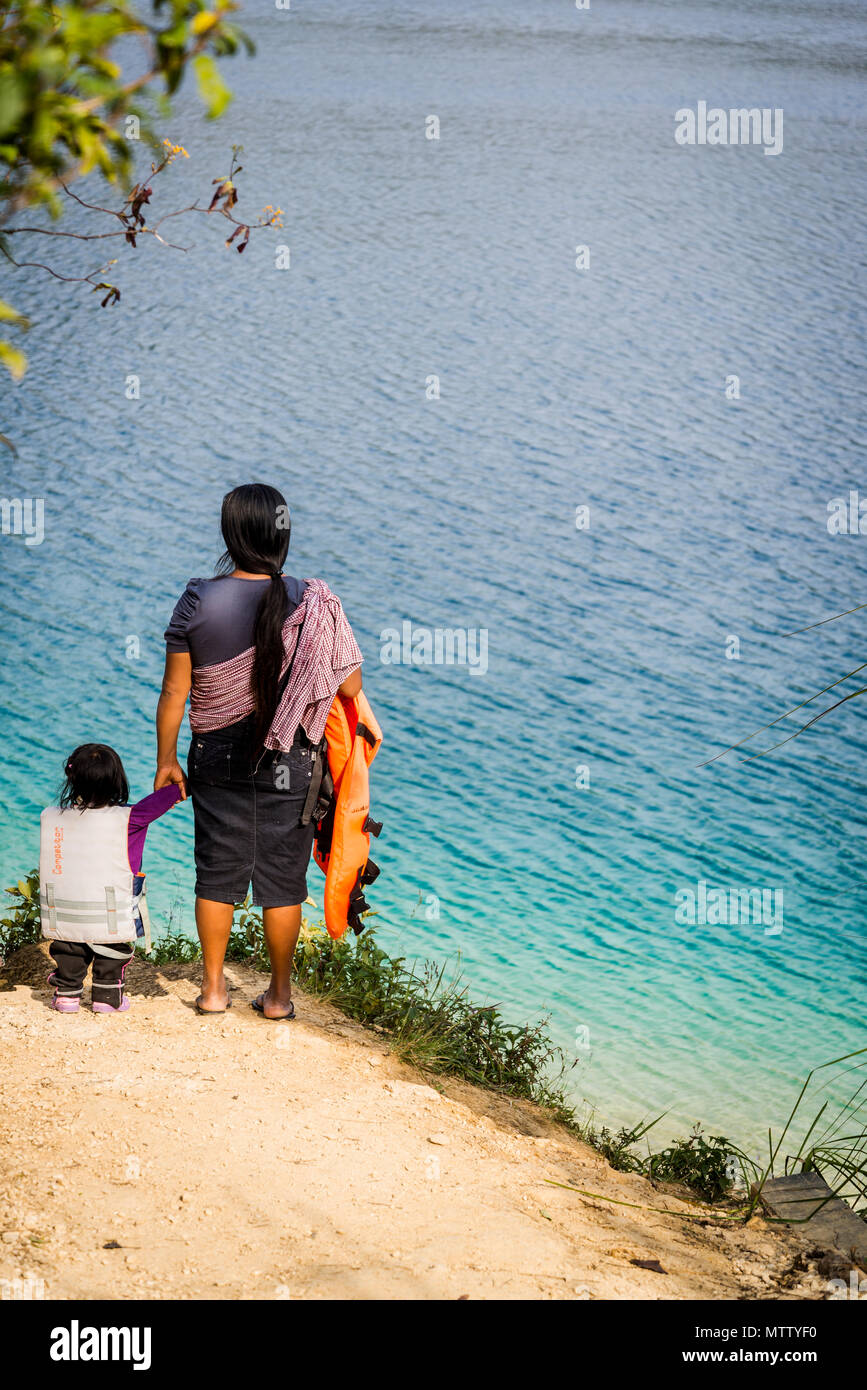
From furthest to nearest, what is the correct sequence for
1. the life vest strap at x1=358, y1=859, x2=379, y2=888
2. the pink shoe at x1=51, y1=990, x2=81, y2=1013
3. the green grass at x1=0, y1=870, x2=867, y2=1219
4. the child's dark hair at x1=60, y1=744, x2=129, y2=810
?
the green grass at x1=0, y1=870, x2=867, y2=1219 → the life vest strap at x1=358, y1=859, x2=379, y2=888 → the pink shoe at x1=51, y1=990, x2=81, y2=1013 → the child's dark hair at x1=60, y1=744, x2=129, y2=810

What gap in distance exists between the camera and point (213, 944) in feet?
11.6

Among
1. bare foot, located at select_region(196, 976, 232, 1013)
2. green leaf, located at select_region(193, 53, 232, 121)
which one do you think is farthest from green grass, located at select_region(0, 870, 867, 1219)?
green leaf, located at select_region(193, 53, 232, 121)

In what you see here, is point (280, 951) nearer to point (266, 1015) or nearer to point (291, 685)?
point (266, 1015)

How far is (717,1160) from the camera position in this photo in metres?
3.86

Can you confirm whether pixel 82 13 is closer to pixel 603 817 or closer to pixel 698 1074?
pixel 698 1074

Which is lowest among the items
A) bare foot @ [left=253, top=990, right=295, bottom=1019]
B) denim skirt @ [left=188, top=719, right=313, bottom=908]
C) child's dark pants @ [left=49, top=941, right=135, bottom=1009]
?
bare foot @ [left=253, top=990, right=295, bottom=1019]

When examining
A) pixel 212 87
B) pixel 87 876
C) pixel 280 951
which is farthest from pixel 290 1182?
pixel 212 87

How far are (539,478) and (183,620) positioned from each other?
8.46 meters

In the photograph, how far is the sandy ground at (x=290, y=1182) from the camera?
2529 millimetres

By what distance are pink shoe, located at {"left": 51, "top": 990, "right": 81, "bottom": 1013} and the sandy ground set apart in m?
0.05

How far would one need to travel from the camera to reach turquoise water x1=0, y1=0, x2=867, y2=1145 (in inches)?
253

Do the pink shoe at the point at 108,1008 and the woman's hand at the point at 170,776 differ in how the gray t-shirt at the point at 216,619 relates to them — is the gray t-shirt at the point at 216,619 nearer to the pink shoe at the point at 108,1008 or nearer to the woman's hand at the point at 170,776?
the woman's hand at the point at 170,776

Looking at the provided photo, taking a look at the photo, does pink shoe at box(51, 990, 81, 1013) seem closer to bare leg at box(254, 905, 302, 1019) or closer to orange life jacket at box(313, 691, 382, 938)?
bare leg at box(254, 905, 302, 1019)

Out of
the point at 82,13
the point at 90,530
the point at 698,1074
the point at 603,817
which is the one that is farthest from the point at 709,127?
the point at 82,13
